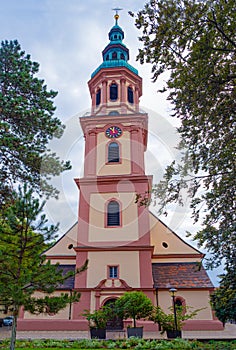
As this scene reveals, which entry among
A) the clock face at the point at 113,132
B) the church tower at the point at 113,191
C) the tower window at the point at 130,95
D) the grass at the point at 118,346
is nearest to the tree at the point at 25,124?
the grass at the point at 118,346

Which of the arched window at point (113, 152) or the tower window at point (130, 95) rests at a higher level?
the tower window at point (130, 95)

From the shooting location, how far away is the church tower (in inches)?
726

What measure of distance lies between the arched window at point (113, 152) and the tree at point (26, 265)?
14166mm

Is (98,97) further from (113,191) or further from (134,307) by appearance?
(134,307)

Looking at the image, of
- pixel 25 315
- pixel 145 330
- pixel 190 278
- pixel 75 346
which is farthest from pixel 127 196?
pixel 75 346

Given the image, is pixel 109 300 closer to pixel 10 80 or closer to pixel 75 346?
pixel 75 346

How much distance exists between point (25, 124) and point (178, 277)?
1377 centimetres

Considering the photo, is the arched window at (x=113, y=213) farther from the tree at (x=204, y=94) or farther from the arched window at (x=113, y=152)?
the tree at (x=204, y=94)

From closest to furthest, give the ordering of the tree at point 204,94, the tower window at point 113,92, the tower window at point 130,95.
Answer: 1. the tree at point 204,94
2. the tower window at point 113,92
3. the tower window at point 130,95

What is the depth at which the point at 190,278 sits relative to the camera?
763 inches

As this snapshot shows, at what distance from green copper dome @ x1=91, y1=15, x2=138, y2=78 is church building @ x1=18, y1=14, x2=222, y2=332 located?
0.19 meters

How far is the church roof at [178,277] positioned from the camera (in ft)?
61.7

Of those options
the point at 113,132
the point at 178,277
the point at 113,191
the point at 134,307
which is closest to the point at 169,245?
the point at 178,277

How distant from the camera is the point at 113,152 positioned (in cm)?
2258
